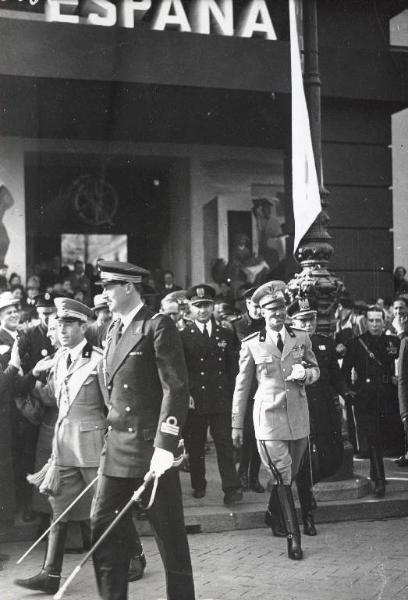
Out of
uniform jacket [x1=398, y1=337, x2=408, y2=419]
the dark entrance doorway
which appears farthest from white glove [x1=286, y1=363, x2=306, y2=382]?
the dark entrance doorway

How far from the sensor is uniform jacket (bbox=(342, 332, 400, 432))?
848 cm

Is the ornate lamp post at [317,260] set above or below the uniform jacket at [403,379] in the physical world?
above

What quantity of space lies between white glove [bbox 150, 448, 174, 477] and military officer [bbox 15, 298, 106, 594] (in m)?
1.30

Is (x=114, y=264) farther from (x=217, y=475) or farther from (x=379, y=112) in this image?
(x=379, y=112)

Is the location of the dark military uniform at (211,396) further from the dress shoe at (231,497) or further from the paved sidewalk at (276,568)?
the paved sidewalk at (276,568)

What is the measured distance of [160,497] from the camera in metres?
4.55

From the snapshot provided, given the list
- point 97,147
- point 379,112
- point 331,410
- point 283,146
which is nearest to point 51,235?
point 97,147

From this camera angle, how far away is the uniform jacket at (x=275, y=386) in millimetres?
6402

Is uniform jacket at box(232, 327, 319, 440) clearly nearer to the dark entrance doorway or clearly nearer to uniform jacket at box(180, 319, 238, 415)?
uniform jacket at box(180, 319, 238, 415)

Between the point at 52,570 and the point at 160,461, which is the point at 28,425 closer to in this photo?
the point at 52,570

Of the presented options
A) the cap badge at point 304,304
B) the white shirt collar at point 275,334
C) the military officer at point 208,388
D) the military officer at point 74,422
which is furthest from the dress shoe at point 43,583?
the cap badge at point 304,304

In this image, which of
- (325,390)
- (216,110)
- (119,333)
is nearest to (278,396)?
(325,390)

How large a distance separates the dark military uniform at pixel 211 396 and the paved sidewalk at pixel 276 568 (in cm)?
91

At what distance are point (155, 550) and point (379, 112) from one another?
11.3m
